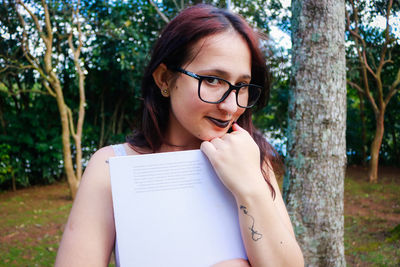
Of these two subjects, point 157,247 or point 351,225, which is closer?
point 157,247

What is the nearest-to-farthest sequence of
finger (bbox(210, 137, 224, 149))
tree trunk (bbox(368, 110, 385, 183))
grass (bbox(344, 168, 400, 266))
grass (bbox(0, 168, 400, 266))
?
finger (bbox(210, 137, 224, 149)) → grass (bbox(344, 168, 400, 266)) → grass (bbox(0, 168, 400, 266)) → tree trunk (bbox(368, 110, 385, 183))

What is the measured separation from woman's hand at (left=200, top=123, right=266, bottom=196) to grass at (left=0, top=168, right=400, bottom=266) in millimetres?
3244

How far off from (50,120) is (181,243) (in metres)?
8.70

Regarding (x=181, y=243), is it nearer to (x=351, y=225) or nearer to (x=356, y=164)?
(x=351, y=225)

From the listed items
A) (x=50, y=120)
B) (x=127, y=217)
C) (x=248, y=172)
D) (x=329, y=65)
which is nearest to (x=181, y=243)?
(x=127, y=217)

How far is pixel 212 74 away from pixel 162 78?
240mm

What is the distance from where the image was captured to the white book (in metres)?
0.98

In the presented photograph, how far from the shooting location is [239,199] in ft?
3.39

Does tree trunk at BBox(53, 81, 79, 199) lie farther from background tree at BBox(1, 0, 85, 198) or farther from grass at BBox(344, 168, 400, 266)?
grass at BBox(344, 168, 400, 266)

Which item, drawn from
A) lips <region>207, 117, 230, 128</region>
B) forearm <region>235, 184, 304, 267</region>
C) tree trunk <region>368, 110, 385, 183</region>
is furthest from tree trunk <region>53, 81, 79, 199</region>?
tree trunk <region>368, 110, 385, 183</region>

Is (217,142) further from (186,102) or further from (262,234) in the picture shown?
(262,234)

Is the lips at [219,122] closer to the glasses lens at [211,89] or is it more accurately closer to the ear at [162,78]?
the glasses lens at [211,89]

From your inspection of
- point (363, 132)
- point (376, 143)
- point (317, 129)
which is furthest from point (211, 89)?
point (363, 132)

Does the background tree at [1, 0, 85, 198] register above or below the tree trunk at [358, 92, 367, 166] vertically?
above
